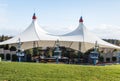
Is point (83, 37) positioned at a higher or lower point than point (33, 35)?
lower

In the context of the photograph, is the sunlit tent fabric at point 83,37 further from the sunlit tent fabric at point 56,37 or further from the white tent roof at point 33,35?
the white tent roof at point 33,35

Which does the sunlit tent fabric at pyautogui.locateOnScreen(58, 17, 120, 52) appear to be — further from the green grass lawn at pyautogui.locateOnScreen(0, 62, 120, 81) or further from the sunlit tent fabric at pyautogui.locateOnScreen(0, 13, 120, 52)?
the green grass lawn at pyautogui.locateOnScreen(0, 62, 120, 81)

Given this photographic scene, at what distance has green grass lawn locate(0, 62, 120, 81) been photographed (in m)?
13.7

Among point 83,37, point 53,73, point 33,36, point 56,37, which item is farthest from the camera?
point 56,37

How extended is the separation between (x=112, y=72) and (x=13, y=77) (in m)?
5.65

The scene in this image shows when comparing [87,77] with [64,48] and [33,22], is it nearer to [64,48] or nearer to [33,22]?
[33,22]

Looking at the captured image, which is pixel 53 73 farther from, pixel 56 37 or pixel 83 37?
pixel 56 37

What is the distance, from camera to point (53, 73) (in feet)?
48.4

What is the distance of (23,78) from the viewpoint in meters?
13.4

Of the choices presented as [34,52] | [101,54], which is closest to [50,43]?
[34,52]

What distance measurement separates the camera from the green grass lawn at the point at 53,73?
13.7 m

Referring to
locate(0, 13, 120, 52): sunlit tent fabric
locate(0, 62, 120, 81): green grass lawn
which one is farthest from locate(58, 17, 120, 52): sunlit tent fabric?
locate(0, 62, 120, 81): green grass lawn

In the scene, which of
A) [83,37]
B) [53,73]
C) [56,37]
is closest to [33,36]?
[56,37]

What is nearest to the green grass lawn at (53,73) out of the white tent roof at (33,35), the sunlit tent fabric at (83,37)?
the sunlit tent fabric at (83,37)
